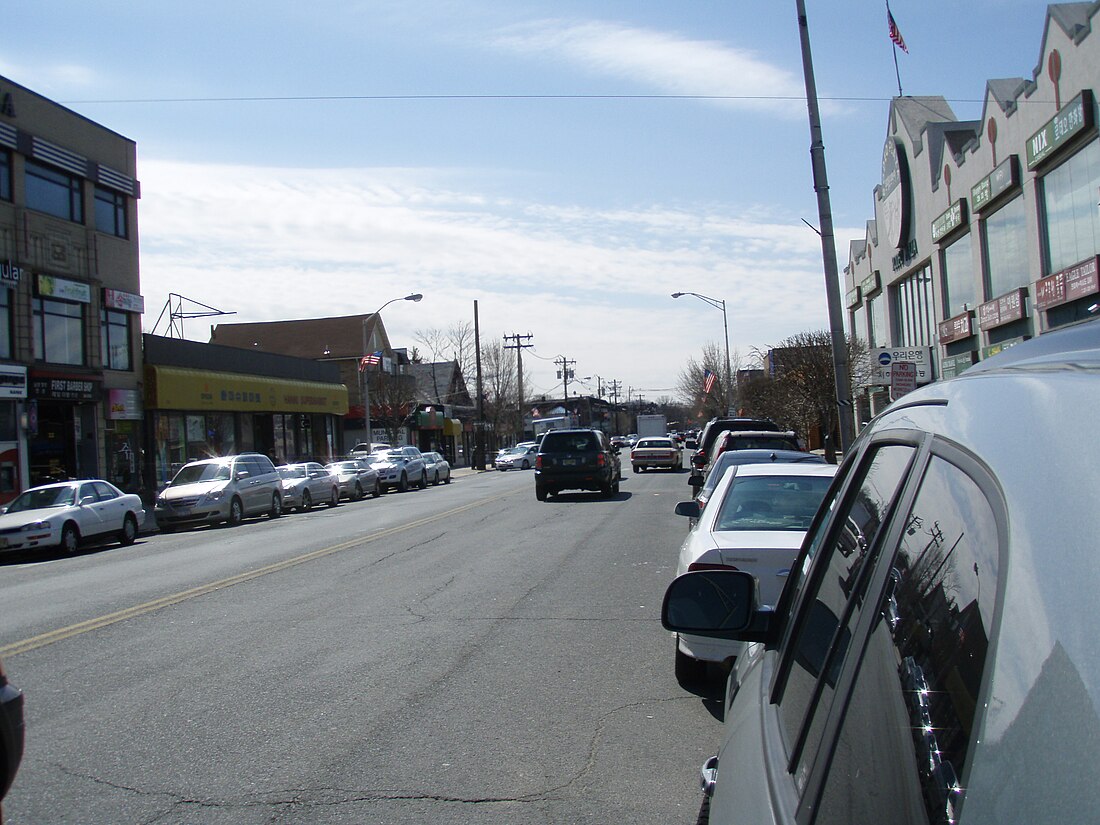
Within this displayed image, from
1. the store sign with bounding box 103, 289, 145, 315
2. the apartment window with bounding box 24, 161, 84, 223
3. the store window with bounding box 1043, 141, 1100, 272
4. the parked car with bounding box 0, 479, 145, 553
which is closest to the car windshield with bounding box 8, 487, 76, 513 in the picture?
the parked car with bounding box 0, 479, 145, 553

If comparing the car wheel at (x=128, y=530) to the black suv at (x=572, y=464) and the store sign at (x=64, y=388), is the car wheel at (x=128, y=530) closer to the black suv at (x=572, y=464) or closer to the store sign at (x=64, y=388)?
the store sign at (x=64, y=388)

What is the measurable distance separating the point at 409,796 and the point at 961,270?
31.0 meters

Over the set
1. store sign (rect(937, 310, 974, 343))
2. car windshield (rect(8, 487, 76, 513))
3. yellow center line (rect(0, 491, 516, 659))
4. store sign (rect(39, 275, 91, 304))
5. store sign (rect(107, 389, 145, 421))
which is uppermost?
store sign (rect(39, 275, 91, 304))

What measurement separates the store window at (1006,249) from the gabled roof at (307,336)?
46.8m

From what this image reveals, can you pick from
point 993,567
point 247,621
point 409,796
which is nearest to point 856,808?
point 993,567

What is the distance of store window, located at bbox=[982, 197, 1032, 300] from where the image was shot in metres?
26.5

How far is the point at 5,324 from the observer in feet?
93.1

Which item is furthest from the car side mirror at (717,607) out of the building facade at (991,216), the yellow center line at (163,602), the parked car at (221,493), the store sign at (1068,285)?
the parked car at (221,493)

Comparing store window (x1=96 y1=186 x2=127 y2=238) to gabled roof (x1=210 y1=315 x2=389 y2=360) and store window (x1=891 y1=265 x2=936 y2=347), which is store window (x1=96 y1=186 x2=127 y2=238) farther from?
gabled roof (x1=210 y1=315 x2=389 y2=360)

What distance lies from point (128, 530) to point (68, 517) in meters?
1.94

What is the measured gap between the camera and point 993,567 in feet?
4.52

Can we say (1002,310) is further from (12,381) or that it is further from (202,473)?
(12,381)

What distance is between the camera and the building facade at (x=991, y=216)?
21859 mm

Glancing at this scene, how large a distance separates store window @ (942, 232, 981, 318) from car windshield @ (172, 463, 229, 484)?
21.8m
